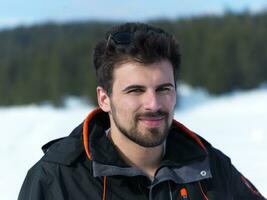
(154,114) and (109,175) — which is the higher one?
(154,114)

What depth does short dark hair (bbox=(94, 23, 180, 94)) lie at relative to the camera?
1825 millimetres

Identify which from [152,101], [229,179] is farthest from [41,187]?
[229,179]

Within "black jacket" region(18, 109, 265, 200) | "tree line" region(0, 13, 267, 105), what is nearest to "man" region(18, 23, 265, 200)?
"black jacket" region(18, 109, 265, 200)

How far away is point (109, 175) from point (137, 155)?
173 millimetres

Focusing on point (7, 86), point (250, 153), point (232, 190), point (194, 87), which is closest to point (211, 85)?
point (194, 87)

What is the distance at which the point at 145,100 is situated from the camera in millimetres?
1799

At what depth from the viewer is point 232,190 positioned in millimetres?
2008

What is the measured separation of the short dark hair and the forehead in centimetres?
2

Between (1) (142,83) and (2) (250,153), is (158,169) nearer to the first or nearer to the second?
(1) (142,83)

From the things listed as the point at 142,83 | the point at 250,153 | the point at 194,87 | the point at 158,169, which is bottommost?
the point at 194,87

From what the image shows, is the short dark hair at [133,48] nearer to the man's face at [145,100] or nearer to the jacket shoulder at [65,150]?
the man's face at [145,100]

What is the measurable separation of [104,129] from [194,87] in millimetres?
35546

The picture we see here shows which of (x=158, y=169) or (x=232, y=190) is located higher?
(x=158, y=169)

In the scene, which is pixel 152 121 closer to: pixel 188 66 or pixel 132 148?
pixel 132 148
